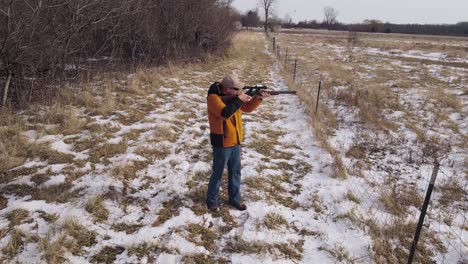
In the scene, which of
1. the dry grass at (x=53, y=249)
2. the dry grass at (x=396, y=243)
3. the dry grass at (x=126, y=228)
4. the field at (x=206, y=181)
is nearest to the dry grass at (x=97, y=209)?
the field at (x=206, y=181)

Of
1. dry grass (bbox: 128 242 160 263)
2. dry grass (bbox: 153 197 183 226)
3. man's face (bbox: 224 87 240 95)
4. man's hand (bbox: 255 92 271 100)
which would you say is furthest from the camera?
man's hand (bbox: 255 92 271 100)

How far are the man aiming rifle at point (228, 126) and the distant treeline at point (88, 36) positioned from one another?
14.0 feet

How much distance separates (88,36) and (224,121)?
6.74 m

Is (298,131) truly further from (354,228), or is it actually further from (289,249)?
(289,249)

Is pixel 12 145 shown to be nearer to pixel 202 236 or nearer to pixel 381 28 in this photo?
pixel 202 236

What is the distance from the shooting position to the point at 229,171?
4027 millimetres

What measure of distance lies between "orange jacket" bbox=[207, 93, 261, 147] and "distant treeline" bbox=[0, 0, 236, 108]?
14.0 ft

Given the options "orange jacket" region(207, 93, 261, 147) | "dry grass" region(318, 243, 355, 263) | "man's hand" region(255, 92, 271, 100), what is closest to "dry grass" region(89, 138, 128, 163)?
"orange jacket" region(207, 93, 261, 147)

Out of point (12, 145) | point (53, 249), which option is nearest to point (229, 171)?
point (53, 249)

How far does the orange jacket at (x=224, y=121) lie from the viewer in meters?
3.43

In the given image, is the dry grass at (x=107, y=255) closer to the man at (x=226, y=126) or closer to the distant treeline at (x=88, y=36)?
the man at (x=226, y=126)

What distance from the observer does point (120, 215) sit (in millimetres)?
3742

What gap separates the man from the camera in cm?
347

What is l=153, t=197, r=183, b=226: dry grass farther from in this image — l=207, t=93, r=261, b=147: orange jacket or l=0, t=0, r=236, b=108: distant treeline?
l=0, t=0, r=236, b=108: distant treeline
